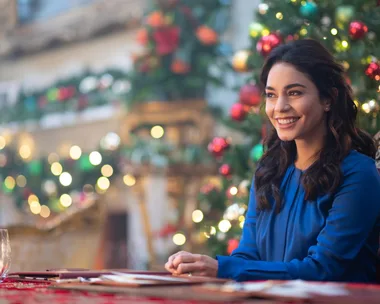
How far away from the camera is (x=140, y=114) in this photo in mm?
6676

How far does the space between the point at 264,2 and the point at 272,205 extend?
197cm

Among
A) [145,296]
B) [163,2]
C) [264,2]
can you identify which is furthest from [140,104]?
[145,296]

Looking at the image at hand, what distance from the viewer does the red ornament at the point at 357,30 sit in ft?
10.9

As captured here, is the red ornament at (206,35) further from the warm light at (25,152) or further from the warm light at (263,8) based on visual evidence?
the warm light at (25,152)

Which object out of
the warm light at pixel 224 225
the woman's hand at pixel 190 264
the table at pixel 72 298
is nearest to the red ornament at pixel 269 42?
the warm light at pixel 224 225

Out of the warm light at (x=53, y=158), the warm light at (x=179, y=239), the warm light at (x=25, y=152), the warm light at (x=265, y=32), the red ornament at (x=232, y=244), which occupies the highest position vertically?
the warm light at (x=265, y=32)

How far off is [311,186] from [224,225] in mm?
2055

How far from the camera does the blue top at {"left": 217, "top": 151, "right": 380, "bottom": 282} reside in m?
1.63

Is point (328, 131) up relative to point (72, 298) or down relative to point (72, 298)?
up

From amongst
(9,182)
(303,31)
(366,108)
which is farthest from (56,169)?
(366,108)

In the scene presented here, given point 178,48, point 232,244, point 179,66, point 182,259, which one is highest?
point 178,48

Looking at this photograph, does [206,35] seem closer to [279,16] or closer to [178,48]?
[178,48]

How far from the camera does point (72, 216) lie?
14.1ft

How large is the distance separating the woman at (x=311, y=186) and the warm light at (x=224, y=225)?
1818 mm
